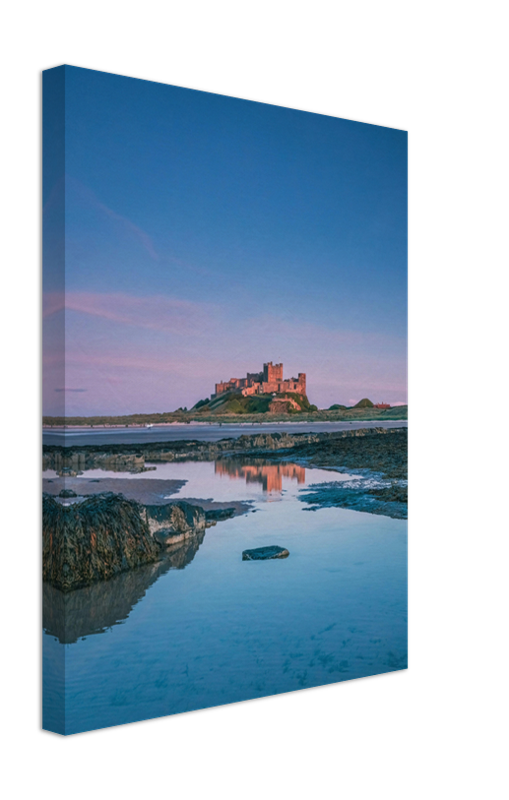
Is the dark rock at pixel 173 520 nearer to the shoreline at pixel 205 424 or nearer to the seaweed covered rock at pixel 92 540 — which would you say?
the seaweed covered rock at pixel 92 540

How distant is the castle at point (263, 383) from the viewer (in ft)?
14.2

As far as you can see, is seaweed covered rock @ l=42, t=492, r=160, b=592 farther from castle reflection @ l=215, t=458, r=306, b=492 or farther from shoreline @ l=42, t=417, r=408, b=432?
castle reflection @ l=215, t=458, r=306, b=492

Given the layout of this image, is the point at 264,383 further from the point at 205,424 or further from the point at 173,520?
the point at 173,520

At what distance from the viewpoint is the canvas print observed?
357cm

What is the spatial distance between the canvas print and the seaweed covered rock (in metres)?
0.01

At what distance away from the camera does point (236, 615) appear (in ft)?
12.9

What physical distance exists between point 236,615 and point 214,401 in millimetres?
1326

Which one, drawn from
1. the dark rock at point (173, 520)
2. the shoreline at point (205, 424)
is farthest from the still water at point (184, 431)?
the dark rock at point (173, 520)

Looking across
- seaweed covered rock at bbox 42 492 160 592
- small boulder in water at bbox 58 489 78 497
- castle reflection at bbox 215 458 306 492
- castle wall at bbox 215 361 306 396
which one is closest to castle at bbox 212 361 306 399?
castle wall at bbox 215 361 306 396

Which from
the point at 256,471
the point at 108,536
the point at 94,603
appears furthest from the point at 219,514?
the point at 94,603

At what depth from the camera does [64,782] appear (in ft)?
11.0

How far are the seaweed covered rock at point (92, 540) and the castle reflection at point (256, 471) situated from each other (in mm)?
674
